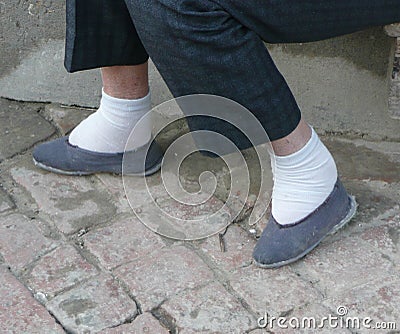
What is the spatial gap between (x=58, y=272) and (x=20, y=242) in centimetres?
16

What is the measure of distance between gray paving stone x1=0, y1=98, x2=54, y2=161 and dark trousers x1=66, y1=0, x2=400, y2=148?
708 mm

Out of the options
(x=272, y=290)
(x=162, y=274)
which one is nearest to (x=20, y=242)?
(x=162, y=274)

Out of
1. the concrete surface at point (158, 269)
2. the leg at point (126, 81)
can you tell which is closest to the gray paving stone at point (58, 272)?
the concrete surface at point (158, 269)

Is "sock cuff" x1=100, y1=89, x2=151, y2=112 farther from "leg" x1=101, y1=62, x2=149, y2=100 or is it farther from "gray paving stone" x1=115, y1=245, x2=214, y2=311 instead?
"gray paving stone" x1=115, y1=245, x2=214, y2=311

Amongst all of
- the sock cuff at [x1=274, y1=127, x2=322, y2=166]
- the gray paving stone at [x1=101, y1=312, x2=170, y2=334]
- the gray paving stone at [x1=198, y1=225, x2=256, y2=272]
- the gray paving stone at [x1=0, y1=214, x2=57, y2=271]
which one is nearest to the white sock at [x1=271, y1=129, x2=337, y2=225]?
the sock cuff at [x1=274, y1=127, x2=322, y2=166]

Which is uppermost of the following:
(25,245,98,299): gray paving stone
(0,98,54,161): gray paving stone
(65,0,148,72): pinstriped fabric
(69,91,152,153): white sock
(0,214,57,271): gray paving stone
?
(65,0,148,72): pinstriped fabric

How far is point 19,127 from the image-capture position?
2352 millimetres

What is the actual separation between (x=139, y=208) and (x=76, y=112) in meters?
0.57

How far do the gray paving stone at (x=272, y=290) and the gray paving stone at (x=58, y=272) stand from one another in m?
0.33

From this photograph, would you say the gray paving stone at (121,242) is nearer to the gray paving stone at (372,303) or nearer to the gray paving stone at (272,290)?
the gray paving stone at (272,290)

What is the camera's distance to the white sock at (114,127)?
204 cm

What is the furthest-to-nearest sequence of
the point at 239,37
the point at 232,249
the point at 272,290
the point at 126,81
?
the point at 126,81, the point at 232,249, the point at 272,290, the point at 239,37

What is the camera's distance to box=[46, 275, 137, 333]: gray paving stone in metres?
1.62

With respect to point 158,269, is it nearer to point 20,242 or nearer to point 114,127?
point 20,242
